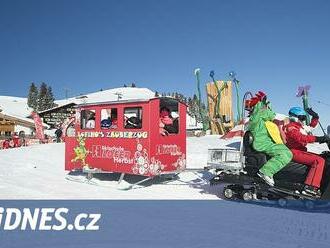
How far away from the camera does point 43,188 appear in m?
9.99

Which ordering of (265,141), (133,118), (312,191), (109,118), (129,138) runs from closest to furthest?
(312,191), (265,141), (129,138), (133,118), (109,118)

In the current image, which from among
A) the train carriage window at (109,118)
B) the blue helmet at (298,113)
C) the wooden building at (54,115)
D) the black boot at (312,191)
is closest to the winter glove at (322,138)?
the blue helmet at (298,113)

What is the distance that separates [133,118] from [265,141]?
373 centimetres

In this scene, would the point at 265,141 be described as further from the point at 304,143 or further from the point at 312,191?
the point at 312,191

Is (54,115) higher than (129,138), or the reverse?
(54,115)

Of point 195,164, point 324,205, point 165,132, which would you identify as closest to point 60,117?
point 195,164

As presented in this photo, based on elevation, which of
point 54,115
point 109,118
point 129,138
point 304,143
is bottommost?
point 304,143

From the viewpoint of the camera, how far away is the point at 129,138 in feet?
34.4

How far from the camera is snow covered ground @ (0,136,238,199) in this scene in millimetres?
9266

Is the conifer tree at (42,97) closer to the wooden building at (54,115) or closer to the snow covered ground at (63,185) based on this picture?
the wooden building at (54,115)

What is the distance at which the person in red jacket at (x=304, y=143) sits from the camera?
7.58 m

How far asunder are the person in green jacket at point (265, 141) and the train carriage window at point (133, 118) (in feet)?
9.85

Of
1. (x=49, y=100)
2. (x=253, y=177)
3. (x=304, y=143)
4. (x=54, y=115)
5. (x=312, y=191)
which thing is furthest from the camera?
(x=49, y=100)

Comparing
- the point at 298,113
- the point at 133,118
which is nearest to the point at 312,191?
the point at 298,113
